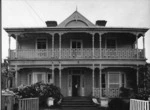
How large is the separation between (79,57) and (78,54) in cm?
48

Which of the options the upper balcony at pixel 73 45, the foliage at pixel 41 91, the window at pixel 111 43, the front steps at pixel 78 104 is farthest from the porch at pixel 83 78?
the foliage at pixel 41 91

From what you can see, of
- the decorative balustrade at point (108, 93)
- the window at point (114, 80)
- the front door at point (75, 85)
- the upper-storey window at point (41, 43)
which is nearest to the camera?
the decorative balustrade at point (108, 93)

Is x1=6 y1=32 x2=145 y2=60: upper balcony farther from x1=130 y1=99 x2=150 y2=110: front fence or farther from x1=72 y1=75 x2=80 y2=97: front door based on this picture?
x1=130 y1=99 x2=150 y2=110: front fence

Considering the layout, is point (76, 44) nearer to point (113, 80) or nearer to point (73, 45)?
point (73, 45)

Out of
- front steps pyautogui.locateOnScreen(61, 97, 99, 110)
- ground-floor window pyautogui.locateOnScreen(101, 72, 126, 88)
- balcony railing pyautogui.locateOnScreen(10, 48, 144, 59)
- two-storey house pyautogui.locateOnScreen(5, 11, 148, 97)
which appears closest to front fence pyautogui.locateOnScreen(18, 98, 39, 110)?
front steps pyautogui.locateOnScreen(61, 97, 99, 110)

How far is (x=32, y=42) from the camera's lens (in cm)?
2572

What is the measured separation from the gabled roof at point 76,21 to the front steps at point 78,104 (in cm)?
758

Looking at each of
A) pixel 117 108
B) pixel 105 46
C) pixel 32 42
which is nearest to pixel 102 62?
pixel 105 46

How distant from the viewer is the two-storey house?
2331cm

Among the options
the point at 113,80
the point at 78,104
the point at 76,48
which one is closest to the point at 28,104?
the point at 78,104

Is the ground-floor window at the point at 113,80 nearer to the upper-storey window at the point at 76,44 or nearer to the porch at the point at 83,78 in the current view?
the porch at the point at 83,78

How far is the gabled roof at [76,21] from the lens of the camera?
2598 centimetres

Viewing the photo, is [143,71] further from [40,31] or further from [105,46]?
[40,31]

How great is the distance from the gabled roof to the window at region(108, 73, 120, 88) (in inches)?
214
